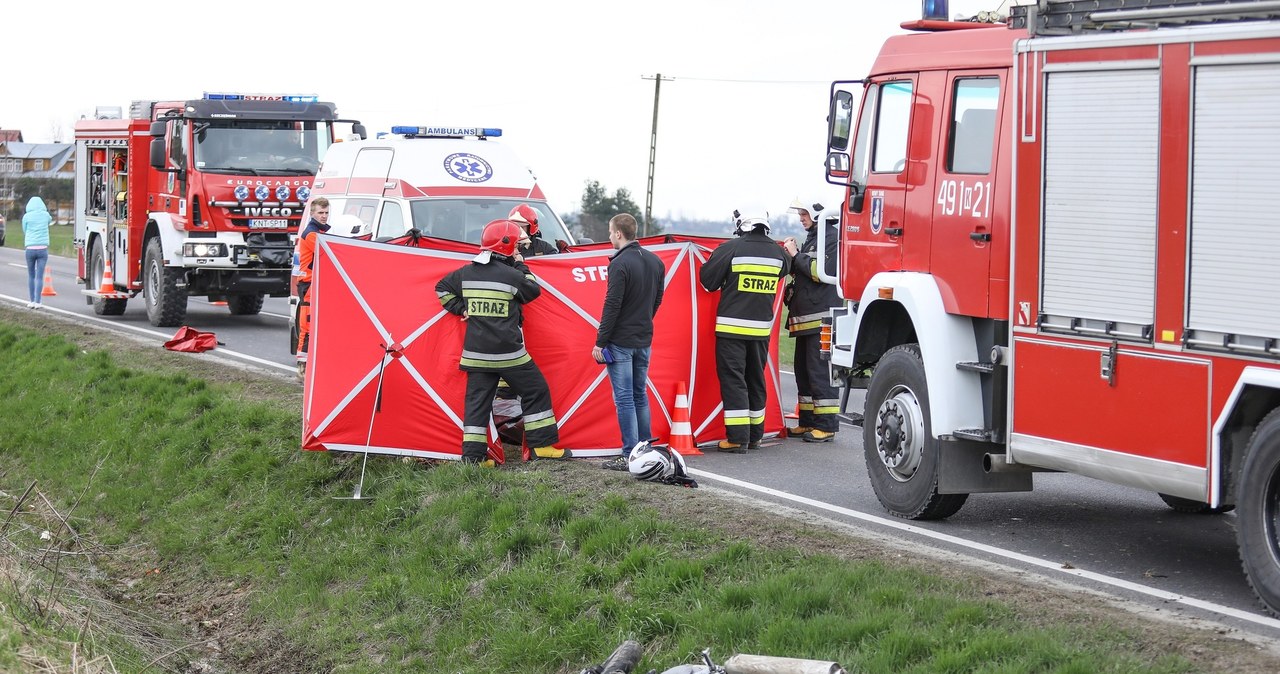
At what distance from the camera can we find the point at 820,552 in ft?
24.2

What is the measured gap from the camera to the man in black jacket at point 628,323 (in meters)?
10.0

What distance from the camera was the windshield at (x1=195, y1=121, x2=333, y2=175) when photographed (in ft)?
66.1

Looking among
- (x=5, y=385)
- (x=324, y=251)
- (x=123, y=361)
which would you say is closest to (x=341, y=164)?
(x=123, y=361)

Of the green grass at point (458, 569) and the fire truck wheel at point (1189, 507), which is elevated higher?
the fire truck wheel at point (1189, 507)

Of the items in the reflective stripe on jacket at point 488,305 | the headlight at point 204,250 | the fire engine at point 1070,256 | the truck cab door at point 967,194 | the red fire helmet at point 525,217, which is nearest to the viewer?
the fire engine at point 1070,256

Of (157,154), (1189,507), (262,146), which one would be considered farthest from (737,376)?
(157,154)

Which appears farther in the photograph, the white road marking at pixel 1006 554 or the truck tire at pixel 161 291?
the truck tire at pixel 161 291

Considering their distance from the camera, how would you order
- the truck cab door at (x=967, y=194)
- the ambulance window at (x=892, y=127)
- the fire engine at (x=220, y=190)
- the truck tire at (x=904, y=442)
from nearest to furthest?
the truck cab door at (x=967, y=194), the truck tire at (x=904, y=442), the ambulance window at (x=892, y=127), the fire engine at (x=220, y=190)

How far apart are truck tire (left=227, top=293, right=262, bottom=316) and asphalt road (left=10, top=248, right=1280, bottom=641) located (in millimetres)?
13001

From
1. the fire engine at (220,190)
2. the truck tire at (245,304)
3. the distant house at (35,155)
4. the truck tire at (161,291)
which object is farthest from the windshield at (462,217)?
the distant house at (35,155)

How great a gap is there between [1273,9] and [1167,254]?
1236 millimetres

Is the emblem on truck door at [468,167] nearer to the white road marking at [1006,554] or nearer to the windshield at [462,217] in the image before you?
the windshield at [462,217]

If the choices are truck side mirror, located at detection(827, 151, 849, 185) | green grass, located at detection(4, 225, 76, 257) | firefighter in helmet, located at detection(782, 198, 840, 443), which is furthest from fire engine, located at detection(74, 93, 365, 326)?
green grass, located at detection(4, 225, 76, 257)

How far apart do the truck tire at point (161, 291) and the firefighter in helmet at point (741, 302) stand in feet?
38.6
